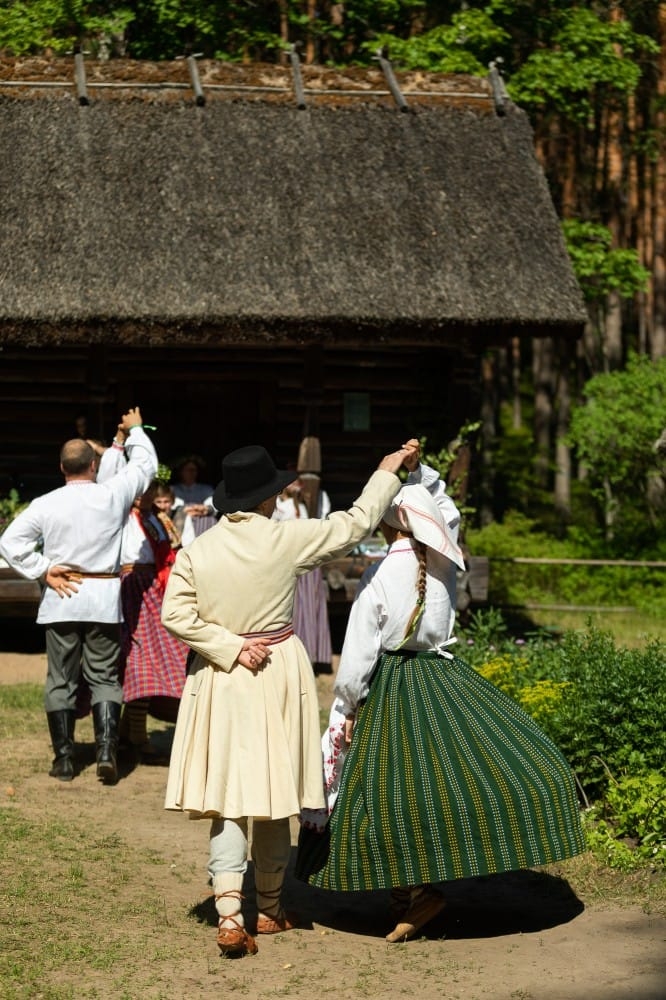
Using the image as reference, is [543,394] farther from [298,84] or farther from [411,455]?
[411,455]

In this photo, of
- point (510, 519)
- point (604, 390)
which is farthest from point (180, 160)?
point (510, 519)

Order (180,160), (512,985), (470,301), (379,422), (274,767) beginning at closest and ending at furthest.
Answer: (512,985)
(274,767)
(470,301)
(180,160)
(379,422)

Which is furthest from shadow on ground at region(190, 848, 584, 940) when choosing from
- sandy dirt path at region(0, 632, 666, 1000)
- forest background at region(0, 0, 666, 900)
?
forest background at region(0, 0, 666, 900)

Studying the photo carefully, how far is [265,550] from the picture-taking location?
536 centimetres

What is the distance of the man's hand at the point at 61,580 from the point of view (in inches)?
294

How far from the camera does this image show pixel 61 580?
748cm

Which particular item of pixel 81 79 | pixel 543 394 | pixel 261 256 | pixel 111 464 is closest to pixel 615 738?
pixel 111 464

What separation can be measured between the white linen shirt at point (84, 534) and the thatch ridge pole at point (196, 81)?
674cm

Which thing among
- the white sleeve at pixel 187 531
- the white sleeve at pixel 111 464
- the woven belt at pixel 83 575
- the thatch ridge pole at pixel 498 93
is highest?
the thatch ridge pole at pixel 498 93

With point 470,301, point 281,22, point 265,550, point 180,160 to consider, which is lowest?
point 265,550

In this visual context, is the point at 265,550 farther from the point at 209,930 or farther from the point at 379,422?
the point at 379,422

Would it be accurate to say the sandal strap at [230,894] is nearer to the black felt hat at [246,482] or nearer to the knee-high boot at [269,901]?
the knee-high boot at [269,901]

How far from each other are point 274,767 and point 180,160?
8.70m

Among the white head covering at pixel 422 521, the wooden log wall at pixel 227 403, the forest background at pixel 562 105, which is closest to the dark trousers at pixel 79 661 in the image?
the white head covering at pixel 422 521
